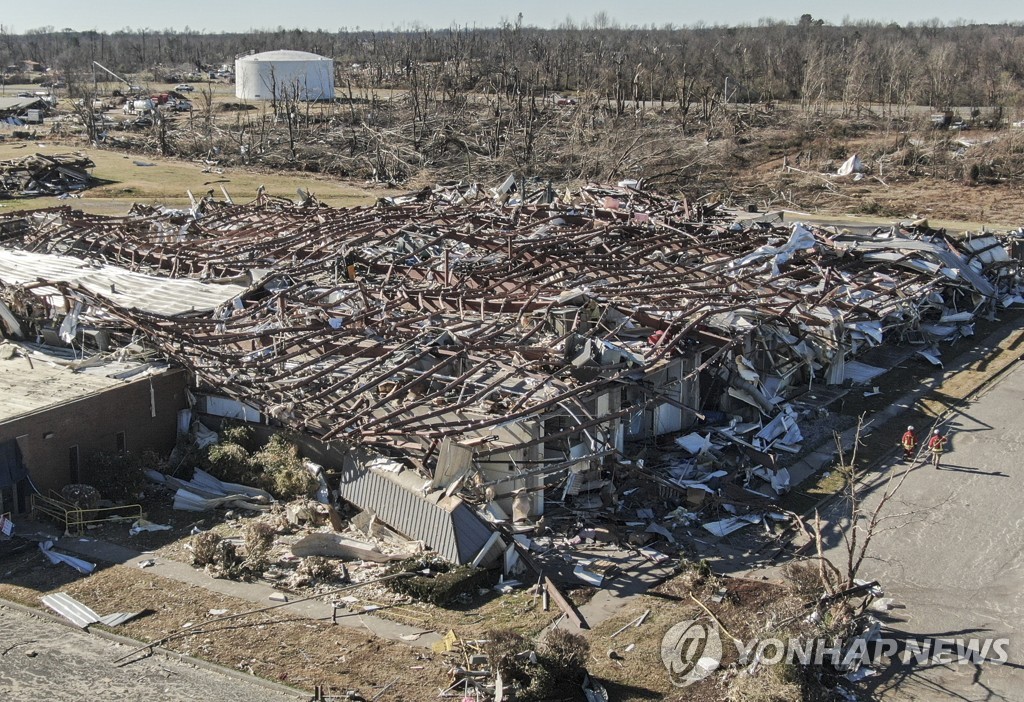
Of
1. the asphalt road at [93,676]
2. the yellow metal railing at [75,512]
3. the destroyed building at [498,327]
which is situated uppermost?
the destroyed building at [498,327]

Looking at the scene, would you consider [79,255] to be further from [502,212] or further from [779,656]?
[779,656]

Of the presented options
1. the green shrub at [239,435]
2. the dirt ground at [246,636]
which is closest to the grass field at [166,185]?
the green shrub at [239,435]

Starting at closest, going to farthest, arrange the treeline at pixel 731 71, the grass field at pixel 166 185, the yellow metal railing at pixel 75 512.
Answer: the yellow metal railing at pixel 75 512 < the grass field at pixel 166 185 < the treeline at pixel 731 71

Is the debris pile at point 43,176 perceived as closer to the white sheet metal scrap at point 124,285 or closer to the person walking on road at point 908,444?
the white sheet metal scrap at point 124,285

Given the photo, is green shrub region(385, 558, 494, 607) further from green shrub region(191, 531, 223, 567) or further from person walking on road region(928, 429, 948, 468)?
person walking on road region(928, 429, 948, 468)

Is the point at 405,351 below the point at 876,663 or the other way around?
the other way around

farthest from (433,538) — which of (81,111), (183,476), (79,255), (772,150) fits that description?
(81,111)

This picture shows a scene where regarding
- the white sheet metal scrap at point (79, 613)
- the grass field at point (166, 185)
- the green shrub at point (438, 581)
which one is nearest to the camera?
the white sheet metal scrap at point (79, 613)

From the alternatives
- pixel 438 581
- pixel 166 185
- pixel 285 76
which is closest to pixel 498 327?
pixel 438 581
